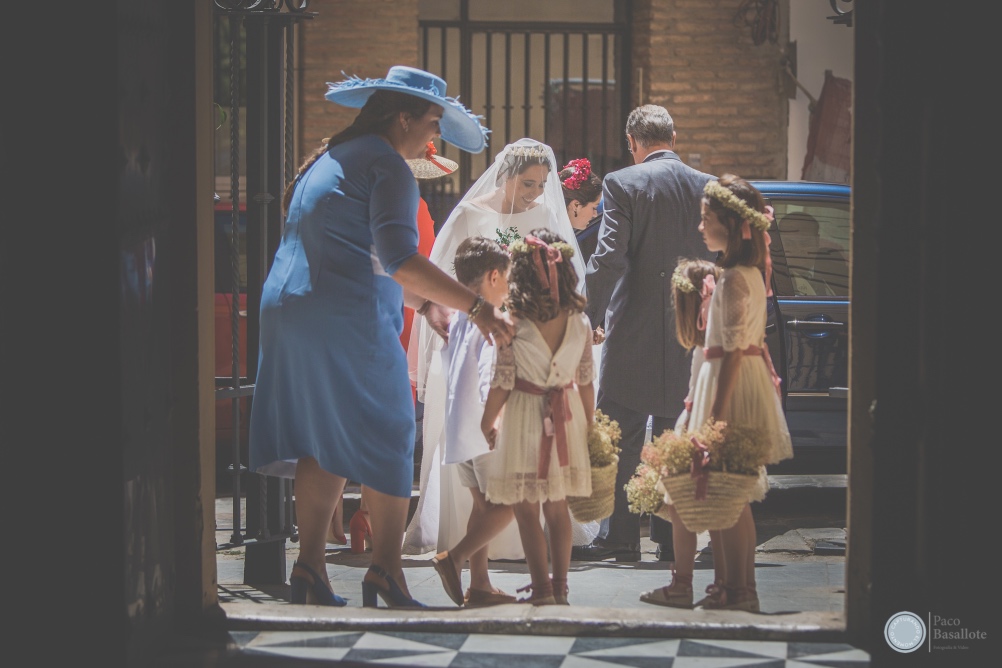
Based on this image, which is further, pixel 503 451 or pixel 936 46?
pixel 503 451

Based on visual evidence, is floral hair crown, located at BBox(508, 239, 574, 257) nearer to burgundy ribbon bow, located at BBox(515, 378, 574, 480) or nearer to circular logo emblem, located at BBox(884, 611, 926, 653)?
burgundy ribbon bow, located at BBox(515, 378, 574, 480)

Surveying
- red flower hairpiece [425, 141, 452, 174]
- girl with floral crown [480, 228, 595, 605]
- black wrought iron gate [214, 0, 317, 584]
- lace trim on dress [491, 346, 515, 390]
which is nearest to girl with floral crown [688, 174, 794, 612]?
girl with floral crown [480, 228, 595, 605]

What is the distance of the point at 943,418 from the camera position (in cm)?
366

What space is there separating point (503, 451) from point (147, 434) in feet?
4.59

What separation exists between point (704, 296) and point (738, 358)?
343mm

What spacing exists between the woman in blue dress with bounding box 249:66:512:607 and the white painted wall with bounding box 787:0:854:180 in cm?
736

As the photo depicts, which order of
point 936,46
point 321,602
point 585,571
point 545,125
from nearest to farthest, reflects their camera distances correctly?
point 936,46 → point 321,602 → point 585,571 → point 545,125

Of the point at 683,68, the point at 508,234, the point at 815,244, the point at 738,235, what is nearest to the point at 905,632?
the point at 738,235

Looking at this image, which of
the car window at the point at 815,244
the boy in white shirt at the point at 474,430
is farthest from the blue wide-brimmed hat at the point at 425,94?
the car window at the point at 815,244

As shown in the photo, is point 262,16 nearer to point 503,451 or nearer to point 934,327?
point 503,451

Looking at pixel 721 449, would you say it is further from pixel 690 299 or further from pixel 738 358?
pixel 690 299

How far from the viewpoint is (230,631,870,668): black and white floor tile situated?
385cm

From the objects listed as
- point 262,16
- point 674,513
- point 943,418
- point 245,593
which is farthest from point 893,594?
point 262,16

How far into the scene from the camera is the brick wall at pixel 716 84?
1184cm
